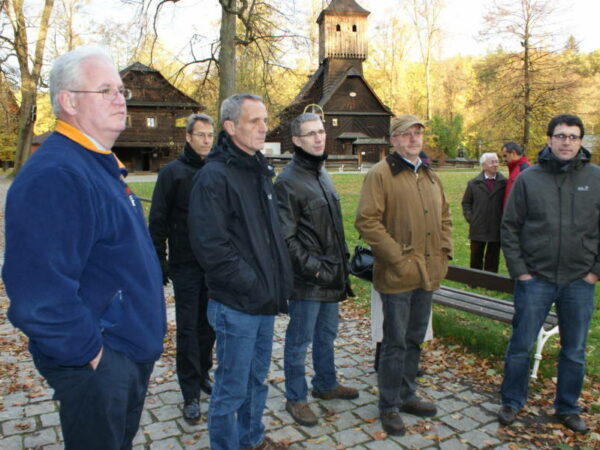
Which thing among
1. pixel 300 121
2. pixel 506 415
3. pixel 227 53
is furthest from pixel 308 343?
pixel 227 53

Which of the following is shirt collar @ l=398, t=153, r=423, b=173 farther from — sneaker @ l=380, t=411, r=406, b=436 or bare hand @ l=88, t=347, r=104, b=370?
bare hand @ l=88, t=347, r=104, b=370

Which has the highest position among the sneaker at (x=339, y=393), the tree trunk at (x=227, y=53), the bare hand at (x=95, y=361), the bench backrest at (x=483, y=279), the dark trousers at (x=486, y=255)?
the tree trunk at (x=227, y=53)

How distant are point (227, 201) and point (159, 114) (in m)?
45.8

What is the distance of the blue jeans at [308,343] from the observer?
3811 millimetres

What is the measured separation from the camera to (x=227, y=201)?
9.62 feet

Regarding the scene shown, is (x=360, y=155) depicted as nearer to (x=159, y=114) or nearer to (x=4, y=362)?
(x=159, y=114)

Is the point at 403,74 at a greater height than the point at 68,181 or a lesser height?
greater

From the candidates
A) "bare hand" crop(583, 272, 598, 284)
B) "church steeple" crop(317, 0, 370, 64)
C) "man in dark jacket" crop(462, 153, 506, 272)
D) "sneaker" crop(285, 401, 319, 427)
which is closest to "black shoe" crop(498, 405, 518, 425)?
"bare hand" crop(583, 272, 598, 284)

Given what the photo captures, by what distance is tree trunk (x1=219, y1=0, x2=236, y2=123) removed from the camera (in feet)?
38.7

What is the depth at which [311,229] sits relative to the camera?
3701 millimetres

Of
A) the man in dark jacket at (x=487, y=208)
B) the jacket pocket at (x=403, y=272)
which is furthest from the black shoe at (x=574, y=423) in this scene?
the man in dark jacket at (x=487, y=208)

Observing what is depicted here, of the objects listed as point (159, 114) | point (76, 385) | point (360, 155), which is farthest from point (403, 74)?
point (76, 385)

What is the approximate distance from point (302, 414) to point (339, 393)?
495 millimetres

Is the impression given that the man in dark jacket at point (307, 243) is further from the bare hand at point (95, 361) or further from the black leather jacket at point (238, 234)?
the bare hand at point (95, 361)
